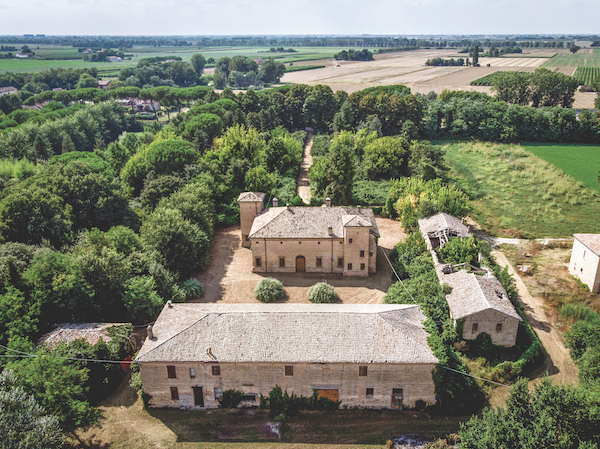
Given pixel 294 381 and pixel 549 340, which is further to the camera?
pixel 549 340

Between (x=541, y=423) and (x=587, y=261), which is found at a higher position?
(x=541, y=423)

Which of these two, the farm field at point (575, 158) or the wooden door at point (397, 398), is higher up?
the farm field at point (575, 158)

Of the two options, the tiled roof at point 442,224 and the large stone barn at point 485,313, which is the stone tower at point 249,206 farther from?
the large stone barn at point 485,313

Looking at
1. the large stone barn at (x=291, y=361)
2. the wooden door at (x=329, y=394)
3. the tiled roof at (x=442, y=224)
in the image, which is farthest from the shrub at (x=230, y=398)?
the tiled roof at (x=442, y=224)

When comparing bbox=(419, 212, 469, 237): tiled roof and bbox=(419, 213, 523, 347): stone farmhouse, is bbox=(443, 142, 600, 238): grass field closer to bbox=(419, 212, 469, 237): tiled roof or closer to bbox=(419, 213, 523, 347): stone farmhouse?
bbox=(419, 212, 469, 237): tiled roof

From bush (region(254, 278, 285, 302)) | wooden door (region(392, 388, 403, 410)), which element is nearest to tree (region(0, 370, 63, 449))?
wooden door (region(392, 388, 403, 410))

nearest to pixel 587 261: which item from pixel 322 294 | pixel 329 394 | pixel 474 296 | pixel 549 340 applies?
pixel 549 340

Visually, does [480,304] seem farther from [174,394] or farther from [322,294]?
[174,394]
